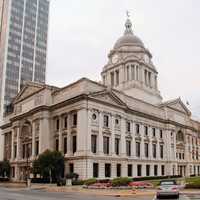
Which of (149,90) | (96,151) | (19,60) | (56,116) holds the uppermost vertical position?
(19,60)

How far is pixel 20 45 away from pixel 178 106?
213 feet

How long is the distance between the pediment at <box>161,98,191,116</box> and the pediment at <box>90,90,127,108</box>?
75.3 ft

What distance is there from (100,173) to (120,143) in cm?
893

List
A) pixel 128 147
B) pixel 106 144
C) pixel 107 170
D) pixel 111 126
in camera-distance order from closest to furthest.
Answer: pixel 107 170 < pixel 106 144 < pixel 111 126 < pixel 128 147

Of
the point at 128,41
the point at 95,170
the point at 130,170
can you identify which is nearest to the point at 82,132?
the point at 95,170

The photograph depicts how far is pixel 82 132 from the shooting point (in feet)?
200

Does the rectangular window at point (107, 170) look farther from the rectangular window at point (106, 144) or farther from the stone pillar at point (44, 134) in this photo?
the stone pillar at point (44, 134)

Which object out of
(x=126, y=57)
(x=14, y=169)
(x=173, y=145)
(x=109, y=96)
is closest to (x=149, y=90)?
(x=126, y=57)

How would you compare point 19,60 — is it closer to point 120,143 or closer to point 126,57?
point 126,57

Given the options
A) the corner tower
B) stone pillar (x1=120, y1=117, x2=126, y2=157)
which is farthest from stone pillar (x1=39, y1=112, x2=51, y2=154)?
the corner tower

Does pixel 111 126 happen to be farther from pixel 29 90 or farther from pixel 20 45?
pixel 20 45

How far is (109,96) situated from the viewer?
6781 centimetres

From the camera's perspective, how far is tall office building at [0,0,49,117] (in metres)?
121

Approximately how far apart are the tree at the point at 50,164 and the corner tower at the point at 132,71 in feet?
116
